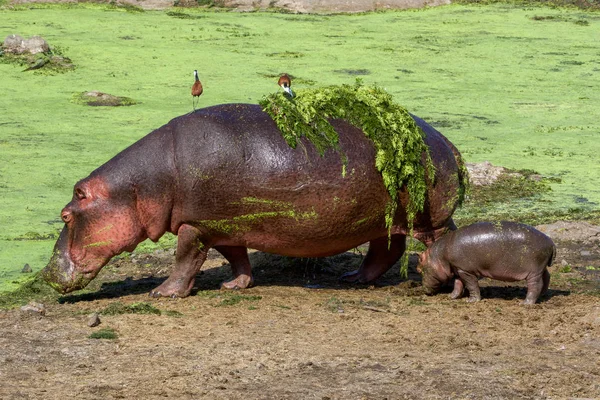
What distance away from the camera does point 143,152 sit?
658cm

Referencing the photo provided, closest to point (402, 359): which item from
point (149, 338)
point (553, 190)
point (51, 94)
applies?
point (149, 338)

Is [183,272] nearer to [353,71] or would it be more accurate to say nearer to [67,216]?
[67,216]

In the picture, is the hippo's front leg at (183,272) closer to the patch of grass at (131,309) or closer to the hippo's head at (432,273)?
the patch of grass at (131,309)

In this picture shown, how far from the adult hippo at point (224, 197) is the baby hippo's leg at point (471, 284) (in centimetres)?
49

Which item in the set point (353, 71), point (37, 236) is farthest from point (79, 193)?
point (353, 71)

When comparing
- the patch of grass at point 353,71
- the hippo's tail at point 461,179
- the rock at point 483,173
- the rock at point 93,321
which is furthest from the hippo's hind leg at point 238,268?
the patch of grass at point 353,71

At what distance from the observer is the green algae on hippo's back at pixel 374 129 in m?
6.52

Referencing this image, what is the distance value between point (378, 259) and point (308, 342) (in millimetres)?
1681

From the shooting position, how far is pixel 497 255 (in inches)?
257

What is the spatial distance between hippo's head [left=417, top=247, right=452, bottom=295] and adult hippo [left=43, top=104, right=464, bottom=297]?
0.29 meters

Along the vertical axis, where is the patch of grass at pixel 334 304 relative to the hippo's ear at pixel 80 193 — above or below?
below

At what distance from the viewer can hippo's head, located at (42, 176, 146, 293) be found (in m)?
6.58

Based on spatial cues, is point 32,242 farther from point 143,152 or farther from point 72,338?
point 72,338

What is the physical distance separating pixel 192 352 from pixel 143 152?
5.25 ft
